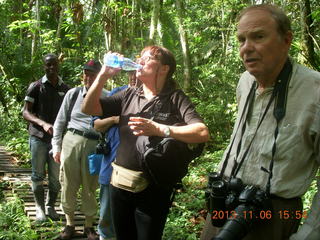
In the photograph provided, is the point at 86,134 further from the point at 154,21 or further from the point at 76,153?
the point at 154,21

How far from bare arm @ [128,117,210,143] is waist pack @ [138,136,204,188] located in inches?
2.9

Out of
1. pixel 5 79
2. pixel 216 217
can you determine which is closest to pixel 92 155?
pixel 216 217

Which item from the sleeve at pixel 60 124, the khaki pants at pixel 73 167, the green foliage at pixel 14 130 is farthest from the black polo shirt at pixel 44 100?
the green foliage at pixel 14 130

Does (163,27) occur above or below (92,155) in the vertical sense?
above

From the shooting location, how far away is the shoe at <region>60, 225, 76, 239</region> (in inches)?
176

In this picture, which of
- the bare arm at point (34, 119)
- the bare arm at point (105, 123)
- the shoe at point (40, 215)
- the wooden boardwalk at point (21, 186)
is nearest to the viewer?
the bare arm at point (105, 123)

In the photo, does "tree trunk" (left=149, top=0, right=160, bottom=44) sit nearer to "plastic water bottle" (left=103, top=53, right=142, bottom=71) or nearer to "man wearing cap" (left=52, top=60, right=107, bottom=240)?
"man wearing cap" (left=52, top=60, right=107, bottom=240)

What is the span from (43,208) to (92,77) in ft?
6.55

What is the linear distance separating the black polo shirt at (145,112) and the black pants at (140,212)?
0.22m

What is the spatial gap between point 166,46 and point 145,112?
770 centimetres

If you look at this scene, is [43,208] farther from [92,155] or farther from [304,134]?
[304,134]

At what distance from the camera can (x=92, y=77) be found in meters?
4.31

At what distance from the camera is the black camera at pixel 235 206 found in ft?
5.48

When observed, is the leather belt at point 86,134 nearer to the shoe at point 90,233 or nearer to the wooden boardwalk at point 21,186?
the shoe at point 90,233
